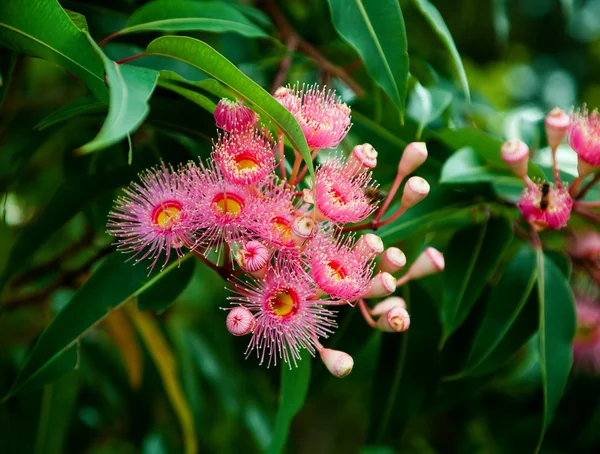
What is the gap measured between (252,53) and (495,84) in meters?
2.09

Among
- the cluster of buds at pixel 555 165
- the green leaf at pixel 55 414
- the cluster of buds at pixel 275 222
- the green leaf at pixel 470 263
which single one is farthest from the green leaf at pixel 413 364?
the green leaf at pixel 55 414

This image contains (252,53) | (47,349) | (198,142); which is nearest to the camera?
(47,349)

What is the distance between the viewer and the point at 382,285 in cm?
71

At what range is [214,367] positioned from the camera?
1.98 m

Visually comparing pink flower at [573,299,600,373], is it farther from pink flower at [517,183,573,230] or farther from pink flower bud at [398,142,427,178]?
pink flower bud at [398,142,427,178]

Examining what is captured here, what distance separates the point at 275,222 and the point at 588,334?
0.97 meters

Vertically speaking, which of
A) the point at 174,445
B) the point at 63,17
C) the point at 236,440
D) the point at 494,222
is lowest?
the point at 236,440

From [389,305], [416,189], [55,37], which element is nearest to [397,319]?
[389,305]

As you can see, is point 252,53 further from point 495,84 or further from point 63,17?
point 495,84

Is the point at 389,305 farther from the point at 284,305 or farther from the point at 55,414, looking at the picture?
the point at 55,414

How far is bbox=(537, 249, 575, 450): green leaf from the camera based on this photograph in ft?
3.01

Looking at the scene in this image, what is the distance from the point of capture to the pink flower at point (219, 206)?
691 mm

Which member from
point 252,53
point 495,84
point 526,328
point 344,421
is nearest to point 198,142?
point 252,53

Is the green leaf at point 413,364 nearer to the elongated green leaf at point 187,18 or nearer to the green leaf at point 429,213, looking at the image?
the green leaf at point 429,213
